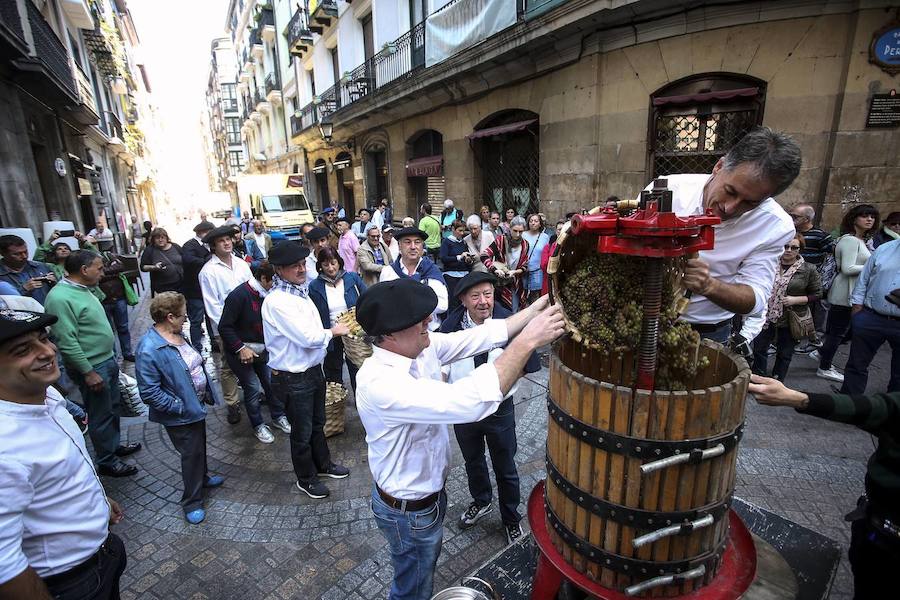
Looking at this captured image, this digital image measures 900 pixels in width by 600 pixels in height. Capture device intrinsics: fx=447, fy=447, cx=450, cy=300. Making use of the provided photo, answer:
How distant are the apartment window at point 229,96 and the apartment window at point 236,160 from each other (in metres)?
5.65

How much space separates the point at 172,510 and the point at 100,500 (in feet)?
7.14

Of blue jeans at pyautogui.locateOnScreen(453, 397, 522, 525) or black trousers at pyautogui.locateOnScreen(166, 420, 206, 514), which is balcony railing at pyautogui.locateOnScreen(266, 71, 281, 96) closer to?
black trousers at pyautogui.locateOnScreen(166, 420, 206, 514)

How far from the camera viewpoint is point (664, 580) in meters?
1.68

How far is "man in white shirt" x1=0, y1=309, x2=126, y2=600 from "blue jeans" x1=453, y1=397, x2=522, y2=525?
7.15ft

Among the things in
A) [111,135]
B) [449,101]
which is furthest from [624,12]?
[111,135]

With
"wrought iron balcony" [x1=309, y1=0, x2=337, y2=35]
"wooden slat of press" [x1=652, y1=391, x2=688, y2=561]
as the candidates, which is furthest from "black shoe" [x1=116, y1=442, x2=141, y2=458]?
"wrought iron balcony" [x1=309, y1=0, x2=337, y2=35]

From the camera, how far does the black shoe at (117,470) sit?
439 centimetres

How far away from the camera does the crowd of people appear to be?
1.89 m

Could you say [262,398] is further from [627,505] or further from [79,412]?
[627,505]

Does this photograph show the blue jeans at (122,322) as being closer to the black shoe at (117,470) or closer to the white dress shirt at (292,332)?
the black shoe at (117,470)

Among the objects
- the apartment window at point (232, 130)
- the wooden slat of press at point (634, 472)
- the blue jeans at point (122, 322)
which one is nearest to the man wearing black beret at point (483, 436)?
the wooden slat of press at point (634, 472)

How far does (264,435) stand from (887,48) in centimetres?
1012

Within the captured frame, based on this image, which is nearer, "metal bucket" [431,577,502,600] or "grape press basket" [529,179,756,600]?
"grape press basket" [529,179,756,600]

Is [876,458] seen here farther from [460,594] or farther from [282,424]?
[282,424]
